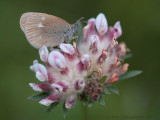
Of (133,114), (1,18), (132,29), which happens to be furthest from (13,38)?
(133,114)

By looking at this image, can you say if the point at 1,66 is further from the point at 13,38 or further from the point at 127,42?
the point at 127,42

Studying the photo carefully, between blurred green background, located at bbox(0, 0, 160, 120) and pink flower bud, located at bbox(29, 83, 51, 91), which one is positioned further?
blurred green background, located at bbox(0, 0, 160, 120)

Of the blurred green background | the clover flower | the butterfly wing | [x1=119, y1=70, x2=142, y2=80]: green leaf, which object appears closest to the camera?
the clover flower

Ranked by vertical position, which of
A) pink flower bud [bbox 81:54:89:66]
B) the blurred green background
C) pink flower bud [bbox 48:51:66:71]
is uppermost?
pink flower bud [bbox 48:51:66:71]

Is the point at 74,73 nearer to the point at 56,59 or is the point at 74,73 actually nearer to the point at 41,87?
the point at 56,59

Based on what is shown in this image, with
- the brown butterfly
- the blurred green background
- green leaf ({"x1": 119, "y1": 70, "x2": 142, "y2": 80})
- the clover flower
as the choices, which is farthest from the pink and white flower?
the blurred green background

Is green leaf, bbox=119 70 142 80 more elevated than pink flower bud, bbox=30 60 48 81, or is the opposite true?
pink flower bud, bbox=30 60 48 81

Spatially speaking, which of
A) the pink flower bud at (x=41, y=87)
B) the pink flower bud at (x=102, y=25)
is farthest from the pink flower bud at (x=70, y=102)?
the pink flower bud at (x=102, y=25)

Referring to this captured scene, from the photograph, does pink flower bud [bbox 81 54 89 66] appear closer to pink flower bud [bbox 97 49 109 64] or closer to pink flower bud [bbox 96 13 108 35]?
pink flower bud [bbox 97 49 109 64]
